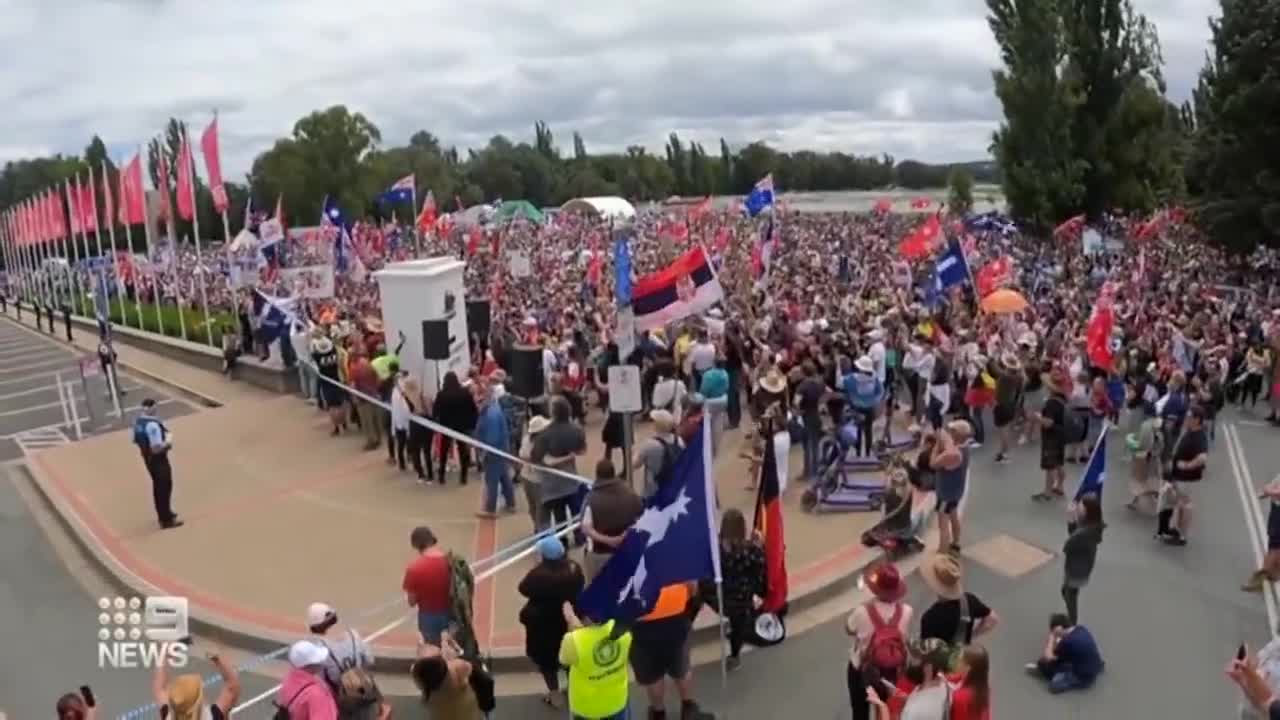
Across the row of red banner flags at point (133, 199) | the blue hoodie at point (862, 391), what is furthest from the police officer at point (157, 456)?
the row of red banner flags at point (133, 199)

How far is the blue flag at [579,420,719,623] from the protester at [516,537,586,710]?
2.72ft

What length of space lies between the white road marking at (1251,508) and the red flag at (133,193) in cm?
2824

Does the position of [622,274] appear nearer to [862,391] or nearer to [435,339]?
[862,391]

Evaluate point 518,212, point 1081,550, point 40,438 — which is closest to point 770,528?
point 1081,550

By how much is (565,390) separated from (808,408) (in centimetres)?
339

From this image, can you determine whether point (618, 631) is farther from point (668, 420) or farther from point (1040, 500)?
point (1040, 500)

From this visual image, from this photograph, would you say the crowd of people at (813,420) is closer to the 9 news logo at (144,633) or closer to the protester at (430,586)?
the protester at (430,586)

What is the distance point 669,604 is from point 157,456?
7336 millimetres

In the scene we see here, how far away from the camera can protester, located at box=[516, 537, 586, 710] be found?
7.50 meters

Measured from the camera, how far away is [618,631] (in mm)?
6477

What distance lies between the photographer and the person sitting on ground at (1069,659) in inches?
319

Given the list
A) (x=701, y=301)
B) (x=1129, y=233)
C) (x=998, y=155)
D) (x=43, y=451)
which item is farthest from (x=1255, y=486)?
(x=998, y=155)

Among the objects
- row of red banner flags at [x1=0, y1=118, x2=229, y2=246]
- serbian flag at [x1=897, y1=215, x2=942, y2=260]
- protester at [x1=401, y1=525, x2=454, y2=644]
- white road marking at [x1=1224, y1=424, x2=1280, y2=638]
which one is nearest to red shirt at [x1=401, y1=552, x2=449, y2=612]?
protester at [x1=401, y1=525, x2=454, y2=644]

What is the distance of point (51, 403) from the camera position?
2397 centimetres
